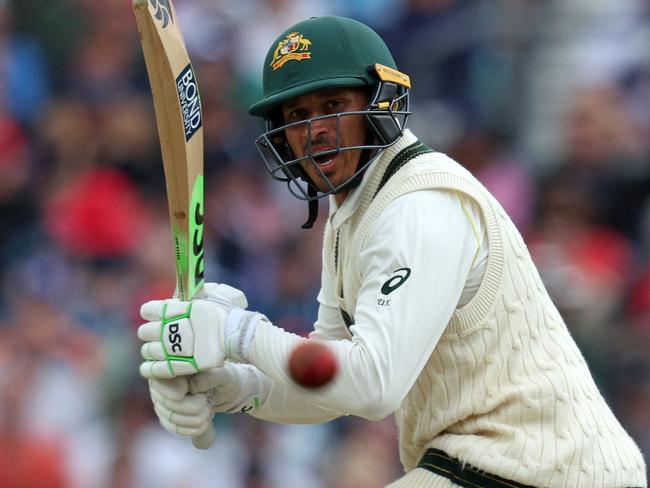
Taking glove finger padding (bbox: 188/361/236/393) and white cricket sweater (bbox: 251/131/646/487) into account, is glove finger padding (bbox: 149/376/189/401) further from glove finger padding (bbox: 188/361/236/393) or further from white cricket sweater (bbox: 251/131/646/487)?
white cricket sweater (bbox: 251/131/646/487)

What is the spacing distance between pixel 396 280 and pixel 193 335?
555 millimetres

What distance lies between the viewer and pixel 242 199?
610cm

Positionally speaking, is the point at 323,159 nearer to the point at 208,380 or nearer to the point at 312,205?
the point at 312,205

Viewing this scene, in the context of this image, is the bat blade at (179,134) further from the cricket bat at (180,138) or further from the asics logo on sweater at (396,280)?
the asics logo on sweater at (396,280)

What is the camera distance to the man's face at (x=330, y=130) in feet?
10.2

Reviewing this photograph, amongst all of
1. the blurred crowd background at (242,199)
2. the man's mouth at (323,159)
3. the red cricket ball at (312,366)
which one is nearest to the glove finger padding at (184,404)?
the red cricket ball at (312,366)

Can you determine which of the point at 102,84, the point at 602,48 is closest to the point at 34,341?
the point at 102,84

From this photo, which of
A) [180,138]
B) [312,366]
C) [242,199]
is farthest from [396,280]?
[242,199]

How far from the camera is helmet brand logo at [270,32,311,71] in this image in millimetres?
3082

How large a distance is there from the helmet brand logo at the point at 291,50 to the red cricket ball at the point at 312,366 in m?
0.82

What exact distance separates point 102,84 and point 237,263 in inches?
48.8

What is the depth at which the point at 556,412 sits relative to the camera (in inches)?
116

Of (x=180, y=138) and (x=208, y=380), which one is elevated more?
(x=180, y=138)

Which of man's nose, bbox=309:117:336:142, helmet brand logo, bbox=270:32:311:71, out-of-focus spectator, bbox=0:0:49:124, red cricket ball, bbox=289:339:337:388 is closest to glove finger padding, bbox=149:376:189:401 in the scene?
red cricket ball, bbox=289:339:337:388
